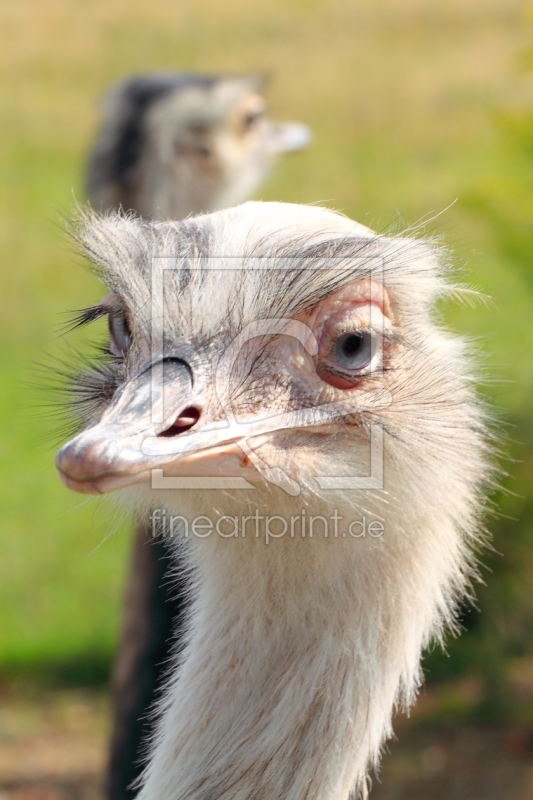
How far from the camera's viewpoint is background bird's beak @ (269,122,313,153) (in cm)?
516

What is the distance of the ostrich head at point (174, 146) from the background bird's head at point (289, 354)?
252 centimetres

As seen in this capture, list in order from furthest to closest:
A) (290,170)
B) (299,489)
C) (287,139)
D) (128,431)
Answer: (290,170)
(287,139)
(299,489)
(128,431)

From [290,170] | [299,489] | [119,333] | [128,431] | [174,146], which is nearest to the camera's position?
[128,431]

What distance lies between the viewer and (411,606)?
1.59 metres

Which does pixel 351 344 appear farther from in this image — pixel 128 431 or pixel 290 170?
pixel 290 170

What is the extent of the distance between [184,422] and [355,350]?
34cm

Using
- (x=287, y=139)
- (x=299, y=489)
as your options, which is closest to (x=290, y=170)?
(x=287, y=139)

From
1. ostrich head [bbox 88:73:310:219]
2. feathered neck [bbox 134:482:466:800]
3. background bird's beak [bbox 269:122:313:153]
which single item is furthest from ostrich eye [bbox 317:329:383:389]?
background bird's beak [bbox 269:122:313:153]

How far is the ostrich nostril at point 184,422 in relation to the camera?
53.4 inches

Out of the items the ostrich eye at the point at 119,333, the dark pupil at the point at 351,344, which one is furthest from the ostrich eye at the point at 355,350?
the ostrich eye at the point at 119,333

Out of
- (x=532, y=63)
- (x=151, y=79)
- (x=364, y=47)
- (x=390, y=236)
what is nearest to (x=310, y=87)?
(x=364, y=47)

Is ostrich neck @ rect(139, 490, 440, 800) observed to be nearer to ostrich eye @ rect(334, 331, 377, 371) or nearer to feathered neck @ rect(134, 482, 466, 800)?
feathered neck @ rect(134, 482, 466, 800)

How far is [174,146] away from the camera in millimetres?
4371

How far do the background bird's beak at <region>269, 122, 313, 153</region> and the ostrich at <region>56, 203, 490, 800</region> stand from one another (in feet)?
12.0
